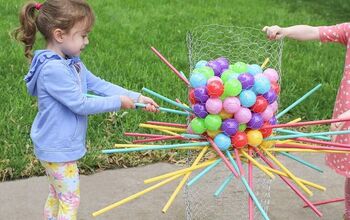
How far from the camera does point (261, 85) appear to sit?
2.19 meters

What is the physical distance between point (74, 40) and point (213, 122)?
0.64 m

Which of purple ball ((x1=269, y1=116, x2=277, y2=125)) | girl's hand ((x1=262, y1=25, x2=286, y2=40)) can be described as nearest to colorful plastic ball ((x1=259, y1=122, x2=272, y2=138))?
purple ball ((x1=269, y1=116, x2=277, y2=125))

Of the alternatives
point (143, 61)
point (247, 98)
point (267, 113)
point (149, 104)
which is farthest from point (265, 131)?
point (143, 61)

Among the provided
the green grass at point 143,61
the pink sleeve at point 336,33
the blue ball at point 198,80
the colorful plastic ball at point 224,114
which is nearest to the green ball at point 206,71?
the blue ball at point 198,80

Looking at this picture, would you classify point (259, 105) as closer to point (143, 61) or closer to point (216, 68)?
point (216, 68)

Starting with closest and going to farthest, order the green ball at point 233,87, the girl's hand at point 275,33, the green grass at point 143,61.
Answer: the green ball at point 233,87
the girl's hand at point 275,33
the green grass at point 143,61

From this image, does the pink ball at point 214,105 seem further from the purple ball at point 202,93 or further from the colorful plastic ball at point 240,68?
the colorful plastic ball at point 240,68

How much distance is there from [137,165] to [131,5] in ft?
11.5

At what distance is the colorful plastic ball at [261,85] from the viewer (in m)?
2.19

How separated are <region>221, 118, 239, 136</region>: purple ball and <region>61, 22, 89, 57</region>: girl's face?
0.66 m

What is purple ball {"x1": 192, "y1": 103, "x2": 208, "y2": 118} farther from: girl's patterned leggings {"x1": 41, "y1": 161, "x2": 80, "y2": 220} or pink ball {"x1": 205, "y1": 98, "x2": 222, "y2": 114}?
girl's patterned leggings {"x1": 41, "y1": 161, "x2": 80, "y2": 220}

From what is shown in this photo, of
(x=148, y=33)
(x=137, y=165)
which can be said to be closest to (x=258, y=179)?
(x=137, y=165)

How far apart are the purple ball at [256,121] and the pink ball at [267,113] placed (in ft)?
0.06

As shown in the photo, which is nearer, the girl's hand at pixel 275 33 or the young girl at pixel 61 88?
the young girl at pixel 61 88
